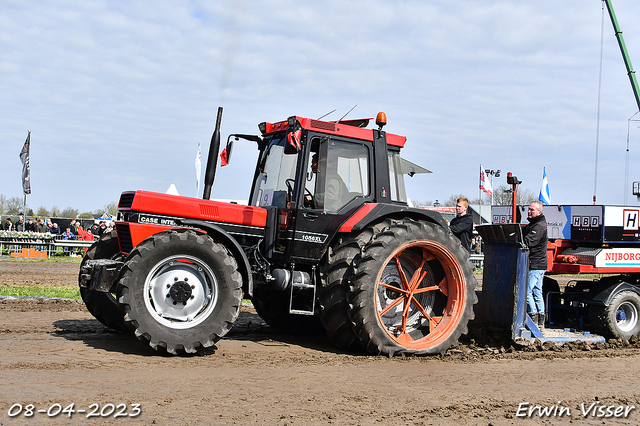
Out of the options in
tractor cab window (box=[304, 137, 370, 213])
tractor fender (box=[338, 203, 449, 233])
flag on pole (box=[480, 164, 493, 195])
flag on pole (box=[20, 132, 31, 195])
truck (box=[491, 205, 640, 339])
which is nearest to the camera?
tractor fender (box=[338, 203, 449, 233])

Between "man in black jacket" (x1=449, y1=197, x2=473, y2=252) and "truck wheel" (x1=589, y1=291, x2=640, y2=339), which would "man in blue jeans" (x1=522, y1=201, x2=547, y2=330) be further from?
"truck wheel" (x1=589, y1=291, x2=640, y2=339)

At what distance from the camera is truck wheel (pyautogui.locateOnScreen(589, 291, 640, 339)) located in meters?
7.99

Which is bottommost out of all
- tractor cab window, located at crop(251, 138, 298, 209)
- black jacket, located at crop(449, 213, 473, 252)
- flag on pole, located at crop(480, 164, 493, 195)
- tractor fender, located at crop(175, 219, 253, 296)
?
tractor fender, located at crop(175, 219, 253, 296)

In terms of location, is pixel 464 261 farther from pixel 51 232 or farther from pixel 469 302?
pixel 51 232

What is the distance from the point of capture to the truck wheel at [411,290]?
6266mm

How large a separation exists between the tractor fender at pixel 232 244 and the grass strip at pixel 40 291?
5020 mm

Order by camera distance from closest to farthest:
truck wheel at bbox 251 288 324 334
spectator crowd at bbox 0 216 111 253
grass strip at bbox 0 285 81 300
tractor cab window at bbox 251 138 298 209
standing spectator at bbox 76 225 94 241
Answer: tractor cab window at bbox 251 138 298 209 < truck wheel at bbox 251 288 324 334 < grass strip at bbox 0 285 81 300 < spectator crowd at bbox 0 216 111 253 < standing spectator at bbox 76 225 94 241

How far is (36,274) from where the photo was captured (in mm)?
15141

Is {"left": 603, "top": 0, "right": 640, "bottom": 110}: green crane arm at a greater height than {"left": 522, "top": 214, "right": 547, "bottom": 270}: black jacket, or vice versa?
{"left": 603, "top": 0, "right": 640, "bottom": 110}: green crane arm

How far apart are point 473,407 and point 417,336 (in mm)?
2284

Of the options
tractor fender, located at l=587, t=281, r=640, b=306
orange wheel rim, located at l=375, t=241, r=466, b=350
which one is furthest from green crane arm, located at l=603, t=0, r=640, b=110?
orange wheel rim, located at l=375, t=241, r=466, b=350

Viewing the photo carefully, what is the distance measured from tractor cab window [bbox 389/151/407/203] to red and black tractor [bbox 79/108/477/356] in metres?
0.01

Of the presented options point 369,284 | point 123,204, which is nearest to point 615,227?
point 369,284

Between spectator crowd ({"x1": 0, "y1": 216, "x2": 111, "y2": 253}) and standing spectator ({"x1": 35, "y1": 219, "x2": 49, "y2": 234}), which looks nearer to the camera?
spectator crowd ({"x1": 0, "y1": 216, "x2": 111, "y2": 253})
